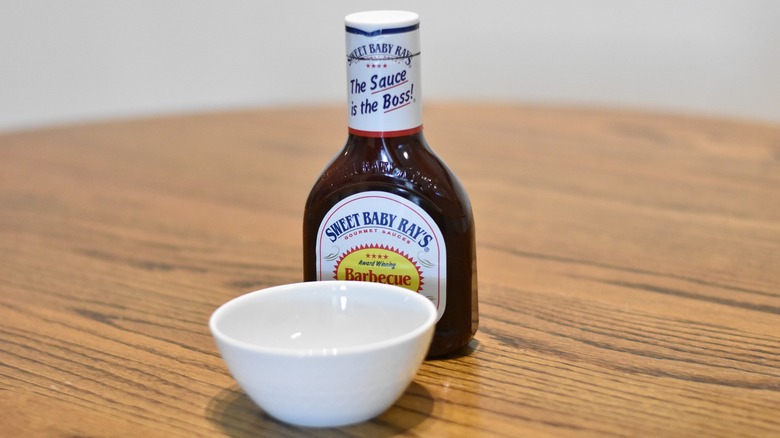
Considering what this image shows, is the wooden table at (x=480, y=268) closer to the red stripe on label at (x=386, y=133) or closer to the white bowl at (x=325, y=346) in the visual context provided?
the white bowl at (x=325, y=346)

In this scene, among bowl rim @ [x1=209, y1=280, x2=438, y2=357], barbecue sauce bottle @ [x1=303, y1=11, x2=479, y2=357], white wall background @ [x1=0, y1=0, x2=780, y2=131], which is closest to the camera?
bowl rim @ [x1=209, y1=280, x2=438, y2=357]

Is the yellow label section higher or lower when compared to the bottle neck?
lower

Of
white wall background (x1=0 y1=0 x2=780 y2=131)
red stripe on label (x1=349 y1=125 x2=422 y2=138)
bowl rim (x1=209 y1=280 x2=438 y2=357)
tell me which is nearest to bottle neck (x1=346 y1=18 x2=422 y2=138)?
red stripe on label (x1=349 y1=125 x2=422 y2=138)

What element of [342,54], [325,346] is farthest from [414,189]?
[342,54]

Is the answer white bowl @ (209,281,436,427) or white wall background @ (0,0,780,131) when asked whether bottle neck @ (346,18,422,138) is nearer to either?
white bowl @ (209,281,436,427)

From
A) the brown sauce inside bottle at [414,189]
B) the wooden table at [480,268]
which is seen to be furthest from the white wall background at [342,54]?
the brown sauce inside bottle at [414,189]
